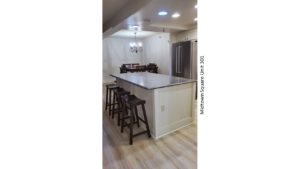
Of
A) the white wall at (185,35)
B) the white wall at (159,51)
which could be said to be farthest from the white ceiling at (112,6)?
the white wall at (159,51)

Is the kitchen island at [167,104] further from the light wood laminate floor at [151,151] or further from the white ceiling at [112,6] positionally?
the white ceiling at [112,6]

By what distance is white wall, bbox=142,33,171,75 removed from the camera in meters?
7.48

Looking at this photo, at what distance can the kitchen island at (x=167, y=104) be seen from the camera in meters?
2.68

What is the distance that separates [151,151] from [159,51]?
6.38 metres

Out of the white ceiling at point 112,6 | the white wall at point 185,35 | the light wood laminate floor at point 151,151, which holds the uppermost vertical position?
the white ceiling at point 112,6

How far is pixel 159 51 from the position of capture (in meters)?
8.18

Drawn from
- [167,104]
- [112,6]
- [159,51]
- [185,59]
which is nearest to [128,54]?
[159,51]

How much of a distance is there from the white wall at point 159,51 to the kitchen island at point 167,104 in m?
4.31

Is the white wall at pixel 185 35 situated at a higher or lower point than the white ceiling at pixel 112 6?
lower
